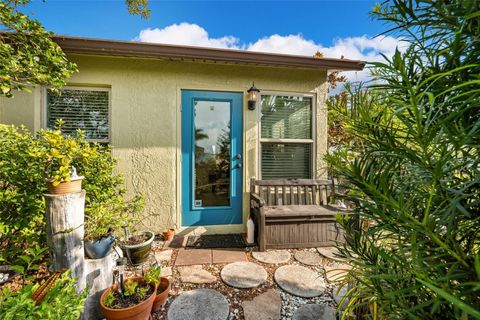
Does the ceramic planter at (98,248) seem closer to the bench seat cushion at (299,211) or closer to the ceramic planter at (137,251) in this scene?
the ceramic planter at (137,251)

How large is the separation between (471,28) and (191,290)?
2364 mm

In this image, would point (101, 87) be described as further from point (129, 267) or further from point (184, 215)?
point (129, 267)

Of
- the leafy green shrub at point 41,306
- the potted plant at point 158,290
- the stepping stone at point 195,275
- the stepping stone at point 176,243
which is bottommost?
the stepping stone at point 195,275

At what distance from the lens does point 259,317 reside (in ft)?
5.30

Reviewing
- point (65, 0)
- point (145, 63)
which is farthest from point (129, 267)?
point (65, 0)

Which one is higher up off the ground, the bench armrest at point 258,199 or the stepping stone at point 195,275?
the bench armrest at point 258,199

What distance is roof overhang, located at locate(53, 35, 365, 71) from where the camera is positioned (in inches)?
101

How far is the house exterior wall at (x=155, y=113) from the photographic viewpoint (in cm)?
296

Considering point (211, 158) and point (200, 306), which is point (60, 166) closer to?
point (200, 306)

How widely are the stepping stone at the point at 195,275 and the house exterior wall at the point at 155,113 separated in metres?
0.92

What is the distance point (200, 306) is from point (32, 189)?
180 cm

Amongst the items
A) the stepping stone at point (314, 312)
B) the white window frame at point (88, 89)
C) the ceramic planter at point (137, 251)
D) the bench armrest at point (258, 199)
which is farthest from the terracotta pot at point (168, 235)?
the stepping stone at point (314, 312)

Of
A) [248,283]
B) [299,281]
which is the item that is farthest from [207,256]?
[299,281]

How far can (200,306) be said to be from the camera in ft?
5.63
